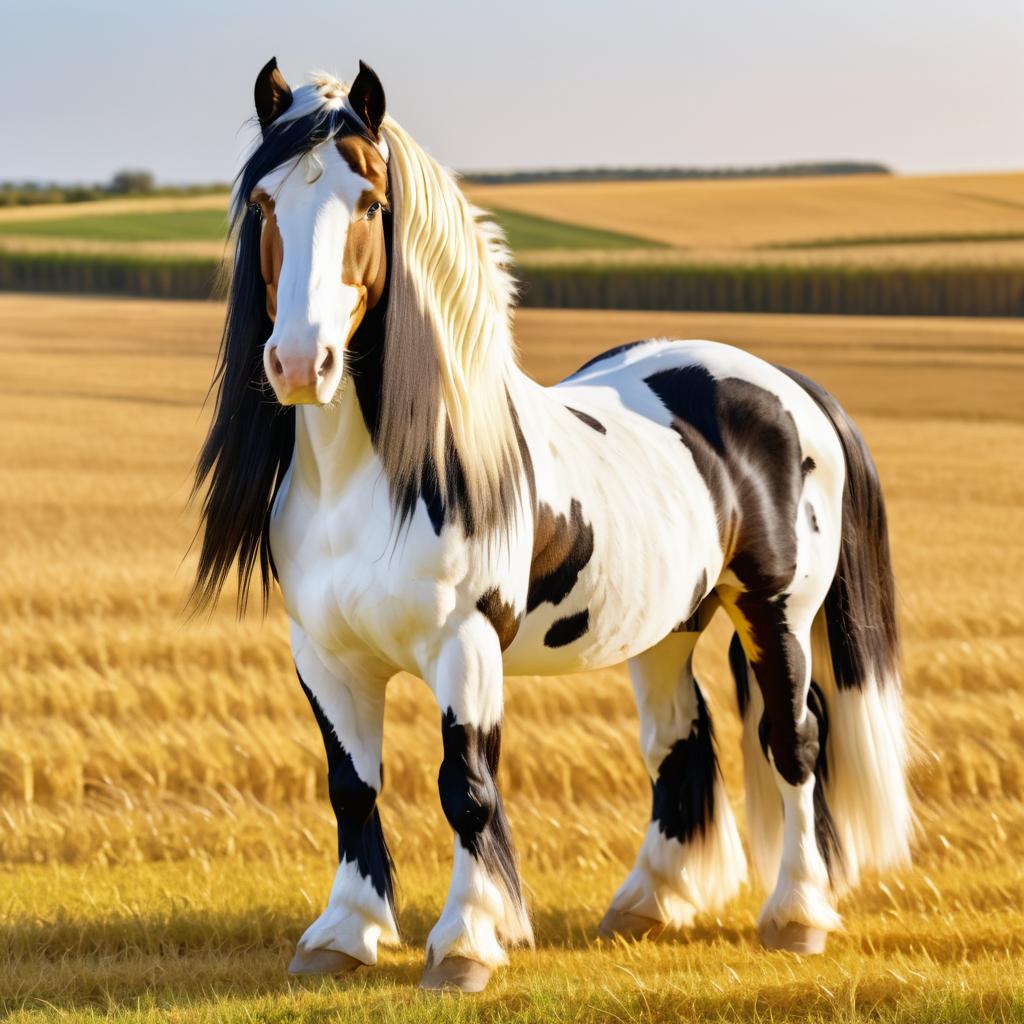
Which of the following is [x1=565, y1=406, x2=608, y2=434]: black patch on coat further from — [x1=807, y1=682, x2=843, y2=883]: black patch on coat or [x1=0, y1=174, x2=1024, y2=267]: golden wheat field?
[x1=0, y1=174, x2=1024, y2=267]: golden wheat field

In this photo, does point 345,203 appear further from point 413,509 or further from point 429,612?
point 429,612

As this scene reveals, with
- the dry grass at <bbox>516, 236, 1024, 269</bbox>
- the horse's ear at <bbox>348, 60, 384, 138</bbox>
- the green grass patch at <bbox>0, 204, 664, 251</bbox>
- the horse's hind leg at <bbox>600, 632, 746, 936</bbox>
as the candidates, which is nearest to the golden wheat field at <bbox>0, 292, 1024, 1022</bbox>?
the horse's hind leg at <bbox>600, 632, 746, 936</bbox>

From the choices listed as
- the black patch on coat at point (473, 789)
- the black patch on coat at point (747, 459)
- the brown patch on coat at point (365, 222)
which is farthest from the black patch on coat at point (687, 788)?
the brown patch on coat at point (365, 222)

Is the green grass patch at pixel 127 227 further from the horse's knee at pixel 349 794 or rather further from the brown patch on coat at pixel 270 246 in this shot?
the brown patch on coat at pixel 270 246

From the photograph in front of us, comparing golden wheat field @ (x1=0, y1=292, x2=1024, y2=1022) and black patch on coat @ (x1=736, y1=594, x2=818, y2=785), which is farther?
black patch on coat @ (x1=736, y1=594, x2=818, y2=785)

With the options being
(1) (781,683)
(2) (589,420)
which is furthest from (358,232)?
(1) (781,683)

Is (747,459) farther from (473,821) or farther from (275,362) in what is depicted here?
(275,362)

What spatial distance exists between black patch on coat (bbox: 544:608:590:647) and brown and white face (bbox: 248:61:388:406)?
1.19 m

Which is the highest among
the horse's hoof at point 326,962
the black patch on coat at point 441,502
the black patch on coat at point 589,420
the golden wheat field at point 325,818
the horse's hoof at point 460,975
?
the black patch on coat at point 589,420

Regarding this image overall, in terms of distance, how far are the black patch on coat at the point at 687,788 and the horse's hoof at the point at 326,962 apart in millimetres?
1571

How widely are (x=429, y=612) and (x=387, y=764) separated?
162 inches

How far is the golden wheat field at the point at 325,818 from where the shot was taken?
492 centimetres

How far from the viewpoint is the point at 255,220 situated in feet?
14.5

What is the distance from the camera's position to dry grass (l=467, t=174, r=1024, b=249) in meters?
57.6
